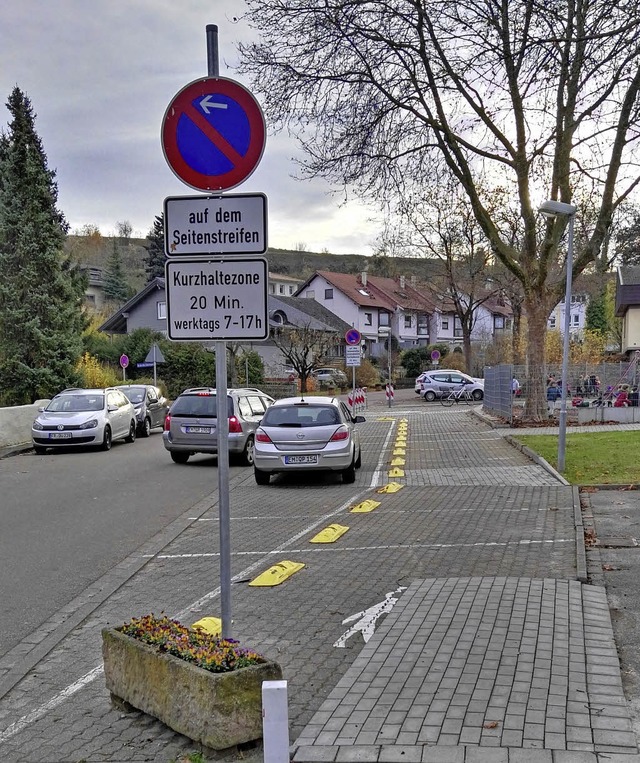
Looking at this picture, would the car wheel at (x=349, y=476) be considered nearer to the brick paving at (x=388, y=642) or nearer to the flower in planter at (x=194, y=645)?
the brick paving at (x=388, y=642)

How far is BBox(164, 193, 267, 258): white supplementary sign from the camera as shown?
171 inches

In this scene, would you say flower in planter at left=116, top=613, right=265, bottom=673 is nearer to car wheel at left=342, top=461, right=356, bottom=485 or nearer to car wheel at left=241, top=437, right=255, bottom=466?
car wheel at left=342, top=461, right=356, bottom=485

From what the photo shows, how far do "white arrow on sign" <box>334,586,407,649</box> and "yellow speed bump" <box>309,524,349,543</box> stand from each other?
242 cm

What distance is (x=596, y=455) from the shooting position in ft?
52.2

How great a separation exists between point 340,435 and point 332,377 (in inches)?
1708

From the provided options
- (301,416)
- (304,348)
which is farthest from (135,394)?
(304,348)

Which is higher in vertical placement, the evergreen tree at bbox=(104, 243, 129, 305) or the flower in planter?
the evergreen tree at bbox=(104, 243, 129, 305)

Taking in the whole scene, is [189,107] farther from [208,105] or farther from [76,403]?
[76,403]

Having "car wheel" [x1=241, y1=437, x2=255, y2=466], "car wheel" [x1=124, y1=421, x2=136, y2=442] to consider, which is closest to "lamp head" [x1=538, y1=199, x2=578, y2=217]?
"car wheel" [x1=241, y1=437, x2=255, y2=466]

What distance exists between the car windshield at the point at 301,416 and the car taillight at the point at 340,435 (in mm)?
191

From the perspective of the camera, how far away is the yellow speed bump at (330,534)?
358 inches

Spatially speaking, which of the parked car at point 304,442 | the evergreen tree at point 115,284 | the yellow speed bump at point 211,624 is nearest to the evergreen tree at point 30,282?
the parked car at point 304,442

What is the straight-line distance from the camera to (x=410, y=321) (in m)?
93.6

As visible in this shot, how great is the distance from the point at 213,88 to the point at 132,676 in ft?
10.5
